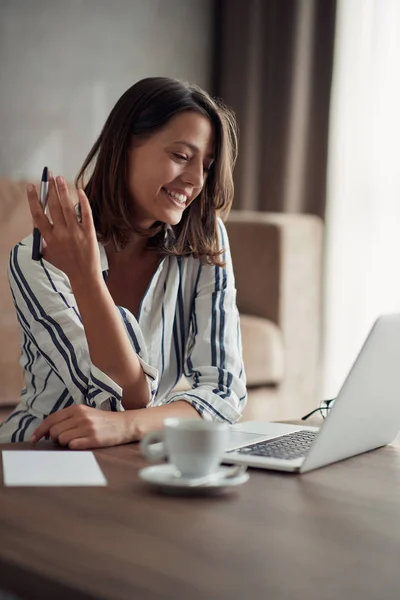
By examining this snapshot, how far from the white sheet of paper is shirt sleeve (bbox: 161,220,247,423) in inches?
15.0

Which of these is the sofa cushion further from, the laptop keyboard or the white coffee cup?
the white coffee cup

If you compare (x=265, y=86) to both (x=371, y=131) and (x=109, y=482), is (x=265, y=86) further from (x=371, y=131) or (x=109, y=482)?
(x=109, y=482)

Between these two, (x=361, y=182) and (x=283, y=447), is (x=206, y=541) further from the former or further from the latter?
(x=361, y=182)

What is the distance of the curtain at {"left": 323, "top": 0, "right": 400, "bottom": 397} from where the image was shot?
3412mm

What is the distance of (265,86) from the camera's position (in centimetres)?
377

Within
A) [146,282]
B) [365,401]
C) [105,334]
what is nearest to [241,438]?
[365,401]

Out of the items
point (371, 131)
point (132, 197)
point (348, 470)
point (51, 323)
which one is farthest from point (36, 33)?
point (348, 470)

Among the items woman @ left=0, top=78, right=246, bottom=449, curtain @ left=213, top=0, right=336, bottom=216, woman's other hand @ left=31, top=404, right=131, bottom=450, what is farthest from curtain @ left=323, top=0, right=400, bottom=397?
woman's other hand @ left=31, top=404, right=131, bottom=450

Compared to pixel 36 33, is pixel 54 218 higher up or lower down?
lower down

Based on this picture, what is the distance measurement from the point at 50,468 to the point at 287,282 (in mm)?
2270

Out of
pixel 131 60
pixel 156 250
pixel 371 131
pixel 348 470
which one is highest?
pixel 131 60

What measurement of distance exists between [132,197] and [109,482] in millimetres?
822

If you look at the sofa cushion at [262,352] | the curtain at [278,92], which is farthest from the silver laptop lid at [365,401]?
the curtain at [278,92]

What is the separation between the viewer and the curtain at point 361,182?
3412mm
